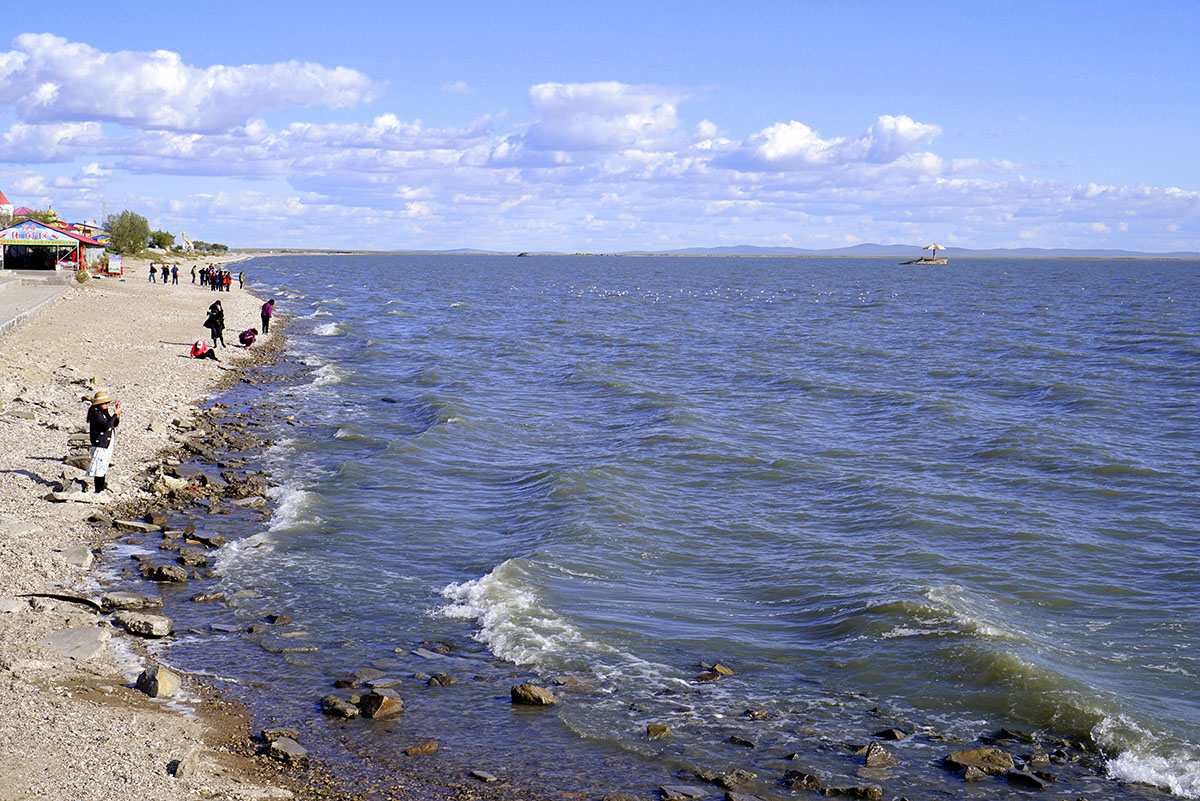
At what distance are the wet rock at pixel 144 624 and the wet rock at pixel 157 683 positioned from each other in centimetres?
135

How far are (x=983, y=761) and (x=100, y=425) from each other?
13796mm

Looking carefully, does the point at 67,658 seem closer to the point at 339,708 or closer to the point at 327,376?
the point at 339,708

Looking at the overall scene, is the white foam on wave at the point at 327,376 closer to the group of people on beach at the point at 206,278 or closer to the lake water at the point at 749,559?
the lake water at the point at 749,559

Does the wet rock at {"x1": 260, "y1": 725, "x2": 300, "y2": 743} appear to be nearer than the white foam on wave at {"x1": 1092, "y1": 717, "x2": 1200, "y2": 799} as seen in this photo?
Yes

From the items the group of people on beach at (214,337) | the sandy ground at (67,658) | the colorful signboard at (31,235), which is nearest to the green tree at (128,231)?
the colorful signboard at (31,235)

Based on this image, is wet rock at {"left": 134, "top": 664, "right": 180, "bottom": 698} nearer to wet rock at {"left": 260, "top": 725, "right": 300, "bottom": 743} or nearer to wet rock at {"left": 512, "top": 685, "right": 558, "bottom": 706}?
wet rock at {"left": 260, "top": 725, "right": 300, "bottom": 743}

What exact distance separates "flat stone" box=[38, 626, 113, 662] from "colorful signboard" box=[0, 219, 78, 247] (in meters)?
53.8

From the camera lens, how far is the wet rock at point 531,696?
10961 millimetres

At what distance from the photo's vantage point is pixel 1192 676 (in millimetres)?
12195

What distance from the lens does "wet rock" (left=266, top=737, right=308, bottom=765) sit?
30.4 feet

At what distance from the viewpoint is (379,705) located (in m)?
10.5

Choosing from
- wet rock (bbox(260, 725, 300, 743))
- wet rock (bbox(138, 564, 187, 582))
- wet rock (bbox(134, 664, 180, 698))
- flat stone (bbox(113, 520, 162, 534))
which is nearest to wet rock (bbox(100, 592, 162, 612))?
wet rock (bbox(138, 564, 187, 582))

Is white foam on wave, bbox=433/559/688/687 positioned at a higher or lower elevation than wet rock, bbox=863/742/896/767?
higher

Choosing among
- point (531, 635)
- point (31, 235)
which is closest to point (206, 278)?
point (31, 235)
